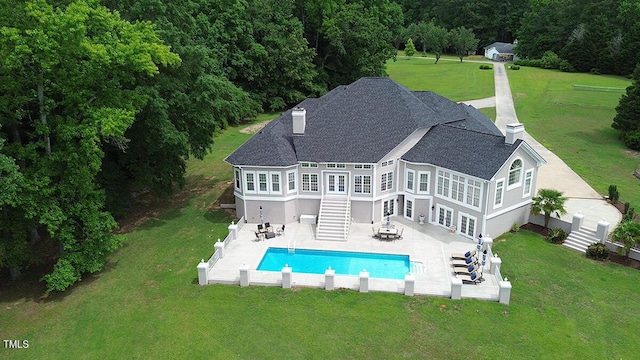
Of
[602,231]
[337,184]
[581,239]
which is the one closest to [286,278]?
[337,184]

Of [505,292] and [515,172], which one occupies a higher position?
[515,172]

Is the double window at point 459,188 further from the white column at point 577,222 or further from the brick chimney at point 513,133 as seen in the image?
the white column at point 577,222

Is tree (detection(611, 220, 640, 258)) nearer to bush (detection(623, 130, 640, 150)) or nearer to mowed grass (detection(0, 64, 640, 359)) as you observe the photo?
mowed grass (detection(0, 64, 640, 359))

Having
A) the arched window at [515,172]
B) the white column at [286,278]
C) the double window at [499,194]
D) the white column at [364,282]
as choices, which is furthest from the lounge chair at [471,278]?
the white column at [286,278]

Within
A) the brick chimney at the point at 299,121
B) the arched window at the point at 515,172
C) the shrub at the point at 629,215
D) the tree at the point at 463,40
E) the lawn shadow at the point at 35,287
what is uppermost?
the tree at the point at 463,40

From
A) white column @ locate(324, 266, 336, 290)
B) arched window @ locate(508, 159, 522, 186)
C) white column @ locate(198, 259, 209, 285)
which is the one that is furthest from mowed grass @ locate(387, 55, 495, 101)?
white column @ locate(198, 259, 209, 285)

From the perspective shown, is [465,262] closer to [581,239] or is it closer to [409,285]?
[409,285]
